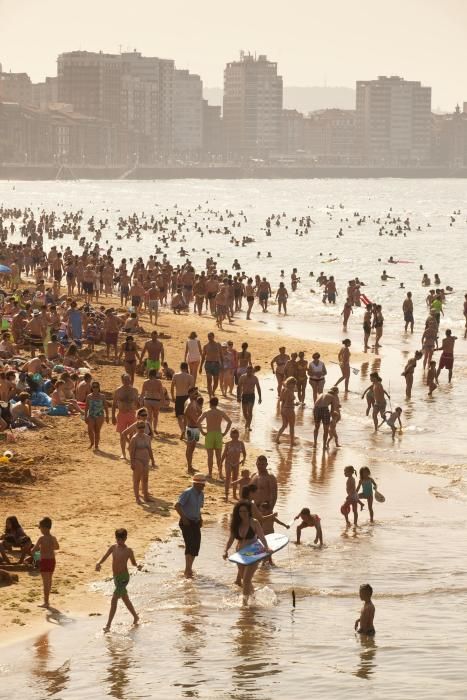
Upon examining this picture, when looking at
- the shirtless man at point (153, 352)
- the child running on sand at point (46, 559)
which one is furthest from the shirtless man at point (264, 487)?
the shirtless man at point (153, 352)

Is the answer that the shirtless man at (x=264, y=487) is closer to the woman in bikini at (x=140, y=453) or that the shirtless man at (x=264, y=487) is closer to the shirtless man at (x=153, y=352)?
the woman in bikini at (x=140, y=453)

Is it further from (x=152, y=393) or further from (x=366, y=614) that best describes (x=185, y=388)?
→ (x=366, y=614)

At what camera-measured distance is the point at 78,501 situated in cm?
1667

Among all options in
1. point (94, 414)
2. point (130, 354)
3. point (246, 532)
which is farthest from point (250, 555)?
point (130, 354)

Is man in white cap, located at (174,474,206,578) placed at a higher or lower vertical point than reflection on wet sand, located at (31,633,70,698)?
higher

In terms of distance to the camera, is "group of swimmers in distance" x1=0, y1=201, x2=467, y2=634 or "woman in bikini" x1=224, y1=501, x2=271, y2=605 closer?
"woman in bikini" x1=224, y1=501, x2=271, y2=605

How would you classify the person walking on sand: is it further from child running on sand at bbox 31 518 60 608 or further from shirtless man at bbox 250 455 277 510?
child running on sand at bbox 31 518 60 608

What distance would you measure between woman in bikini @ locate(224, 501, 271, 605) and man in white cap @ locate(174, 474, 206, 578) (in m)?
0.56

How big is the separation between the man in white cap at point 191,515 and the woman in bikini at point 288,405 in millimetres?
6724

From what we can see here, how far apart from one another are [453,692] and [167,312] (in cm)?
2873

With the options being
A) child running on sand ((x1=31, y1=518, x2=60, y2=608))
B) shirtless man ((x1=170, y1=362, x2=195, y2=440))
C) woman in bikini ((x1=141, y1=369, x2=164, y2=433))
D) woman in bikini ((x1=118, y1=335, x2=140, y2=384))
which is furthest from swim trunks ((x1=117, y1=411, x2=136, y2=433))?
child running on sand ((x1=31, y1=518, x2=60, y2=608))

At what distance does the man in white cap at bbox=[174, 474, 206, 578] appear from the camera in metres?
13.8

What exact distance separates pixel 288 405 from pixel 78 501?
205 inches

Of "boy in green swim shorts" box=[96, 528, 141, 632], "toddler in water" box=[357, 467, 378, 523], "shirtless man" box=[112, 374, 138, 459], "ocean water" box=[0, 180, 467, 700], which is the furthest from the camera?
"shirtless man" box=[112, 374, 138, 459]
